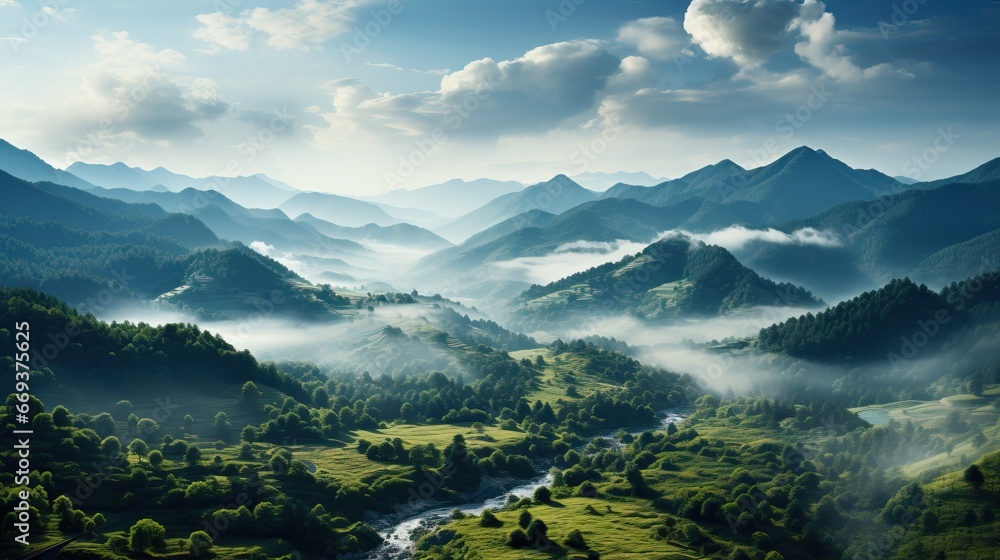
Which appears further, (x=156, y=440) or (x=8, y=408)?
(x=156, y=440)

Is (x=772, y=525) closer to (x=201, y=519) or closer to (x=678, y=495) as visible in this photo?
(x=678, y=495)

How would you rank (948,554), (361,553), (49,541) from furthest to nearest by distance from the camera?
(361,553) < (948,554) < (49,541)

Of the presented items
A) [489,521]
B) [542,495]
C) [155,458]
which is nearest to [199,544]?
[155,458]

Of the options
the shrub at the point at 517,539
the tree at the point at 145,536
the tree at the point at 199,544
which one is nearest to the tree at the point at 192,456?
the tree at the point at 199,544

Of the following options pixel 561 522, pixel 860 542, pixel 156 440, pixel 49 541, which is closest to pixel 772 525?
pixel 860 542

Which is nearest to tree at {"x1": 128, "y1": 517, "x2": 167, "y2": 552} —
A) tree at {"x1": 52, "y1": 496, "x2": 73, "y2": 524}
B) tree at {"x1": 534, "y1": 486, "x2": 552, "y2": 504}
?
tree at {"x1": 52, "y1": 496, "x2": 73, "y2": 524}

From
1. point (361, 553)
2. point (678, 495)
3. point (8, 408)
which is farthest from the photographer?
point (678, 495)
